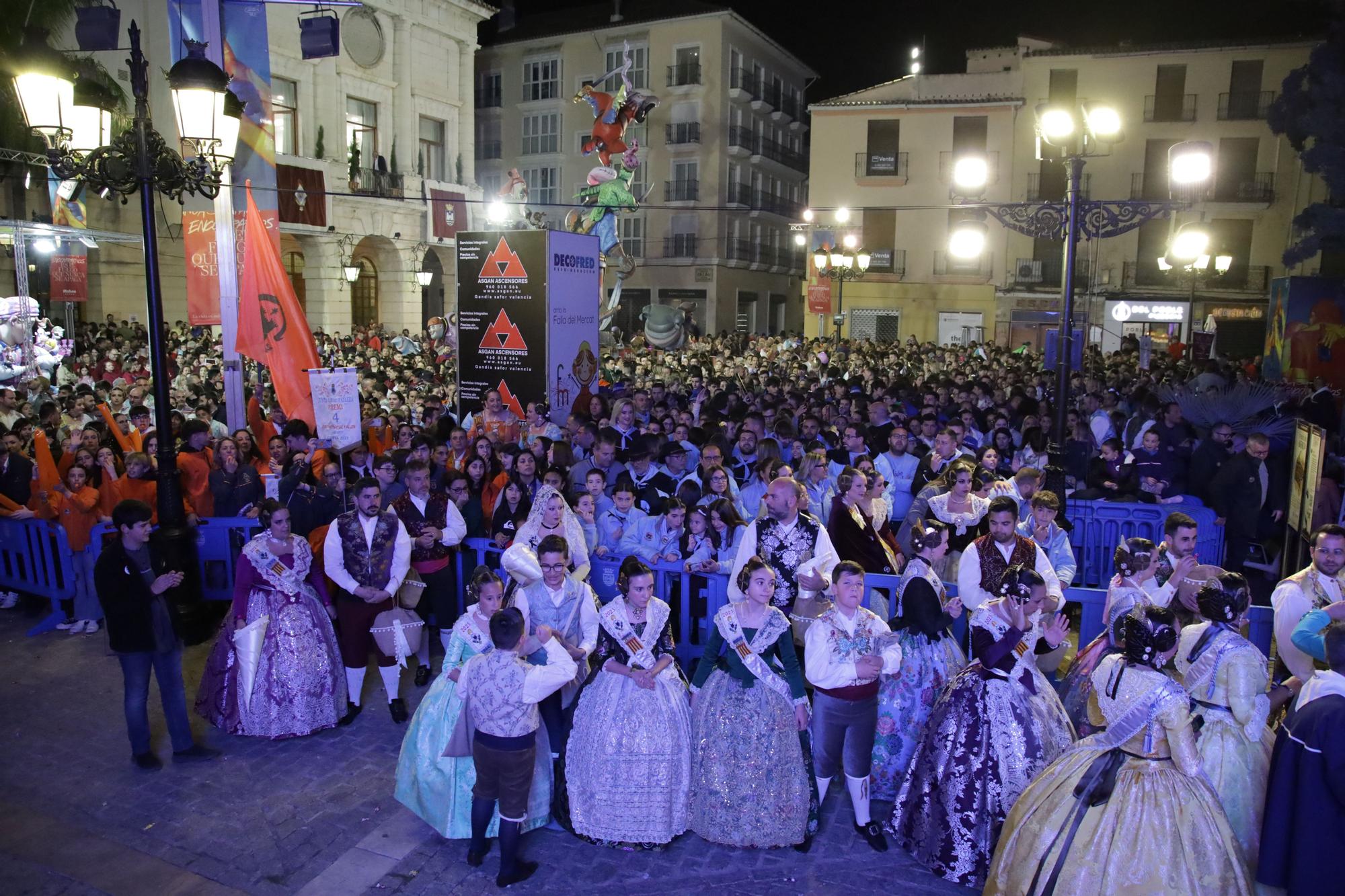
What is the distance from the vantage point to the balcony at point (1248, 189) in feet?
104

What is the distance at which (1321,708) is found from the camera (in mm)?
3934

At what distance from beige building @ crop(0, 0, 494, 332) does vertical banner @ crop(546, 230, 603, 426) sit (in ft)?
35.1

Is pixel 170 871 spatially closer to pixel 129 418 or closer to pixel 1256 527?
pixel 129 418

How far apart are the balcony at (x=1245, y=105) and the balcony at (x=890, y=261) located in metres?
11.0

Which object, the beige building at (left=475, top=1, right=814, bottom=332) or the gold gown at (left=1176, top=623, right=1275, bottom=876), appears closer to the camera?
the gold gown at (left=1176, top=623, right=1275, bottom=876)

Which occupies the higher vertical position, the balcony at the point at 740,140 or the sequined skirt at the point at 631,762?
the balcony at the point at 740,140

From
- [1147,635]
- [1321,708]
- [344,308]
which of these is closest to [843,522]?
[1147,635]

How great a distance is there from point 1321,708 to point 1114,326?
3161cm

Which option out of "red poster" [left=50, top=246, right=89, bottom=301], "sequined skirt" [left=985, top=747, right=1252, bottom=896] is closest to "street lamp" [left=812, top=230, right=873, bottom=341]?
"red poster" [left=50, top=246, right=89, bottom=301]

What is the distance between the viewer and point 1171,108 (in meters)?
32.5

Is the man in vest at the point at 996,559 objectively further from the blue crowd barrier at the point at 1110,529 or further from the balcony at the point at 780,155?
the balcony at the point at 780,155

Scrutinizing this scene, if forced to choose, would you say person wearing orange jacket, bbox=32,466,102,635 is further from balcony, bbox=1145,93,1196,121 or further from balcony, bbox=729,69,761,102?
balcony, bbox=729,69,761,102

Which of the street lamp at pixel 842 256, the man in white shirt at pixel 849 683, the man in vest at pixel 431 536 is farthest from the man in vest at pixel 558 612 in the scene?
the street lamp at pixel 842 256

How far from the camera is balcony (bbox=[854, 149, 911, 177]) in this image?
35.3 metres
